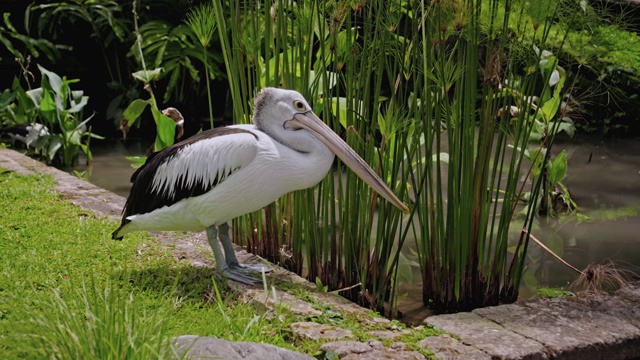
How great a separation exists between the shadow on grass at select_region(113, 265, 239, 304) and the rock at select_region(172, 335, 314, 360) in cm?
83

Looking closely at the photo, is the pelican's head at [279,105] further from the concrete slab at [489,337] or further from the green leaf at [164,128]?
the green leaf at [164,128]

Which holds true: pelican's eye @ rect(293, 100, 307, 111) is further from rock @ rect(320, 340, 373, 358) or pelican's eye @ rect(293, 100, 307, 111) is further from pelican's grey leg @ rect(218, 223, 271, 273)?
rock @ rect(320, 340, 373, 358)

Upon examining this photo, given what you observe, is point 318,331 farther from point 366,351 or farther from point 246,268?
point 246,268

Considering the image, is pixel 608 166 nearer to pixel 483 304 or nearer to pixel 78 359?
pixel 483 304

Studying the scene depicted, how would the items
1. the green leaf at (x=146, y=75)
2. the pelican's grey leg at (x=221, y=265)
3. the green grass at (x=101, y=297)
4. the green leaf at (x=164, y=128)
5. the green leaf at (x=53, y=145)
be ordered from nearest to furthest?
the green grass at (x=101, y=297) < the pelican's grey leg at (x=221, y=265) < the green leaf at (x=164, y=128) < the green leaf at (x=146, y=75) < the green leaf at (x=53, y=145)

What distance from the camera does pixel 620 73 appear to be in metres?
8.81

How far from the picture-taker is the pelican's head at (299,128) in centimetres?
374

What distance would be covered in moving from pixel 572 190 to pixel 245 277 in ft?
12.1

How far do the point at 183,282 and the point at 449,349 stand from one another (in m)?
1.28

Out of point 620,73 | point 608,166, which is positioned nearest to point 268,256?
point 608,166

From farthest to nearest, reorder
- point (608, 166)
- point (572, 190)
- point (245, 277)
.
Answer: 1. point (608, 166)
2. point (572, 190)
3. point (245, 277)

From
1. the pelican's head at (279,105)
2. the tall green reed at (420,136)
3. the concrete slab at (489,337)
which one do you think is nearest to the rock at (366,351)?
the concrete slab at (489,337)

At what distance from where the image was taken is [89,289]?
12.6 ft

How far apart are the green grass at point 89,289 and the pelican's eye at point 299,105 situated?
84 centimetres
